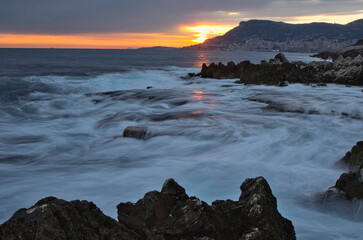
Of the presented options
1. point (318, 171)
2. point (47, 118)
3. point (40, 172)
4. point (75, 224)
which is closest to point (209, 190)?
point (318, 171)

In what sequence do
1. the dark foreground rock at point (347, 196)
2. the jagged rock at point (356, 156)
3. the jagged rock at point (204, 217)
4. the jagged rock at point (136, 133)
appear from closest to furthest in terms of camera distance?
the jagged rock at point (204, 217) < the dark foreground rock at point (347, 196) < the jagged rock at point (356, 156) < the jagged rock at point (136, 133)

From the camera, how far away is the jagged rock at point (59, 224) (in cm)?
227

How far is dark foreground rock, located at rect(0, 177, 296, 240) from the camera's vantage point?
2316 mm

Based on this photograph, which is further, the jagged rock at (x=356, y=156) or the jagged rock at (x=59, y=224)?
the jagged rock at (x=356, y=156)

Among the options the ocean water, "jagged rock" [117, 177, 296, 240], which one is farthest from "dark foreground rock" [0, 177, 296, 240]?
the ocean water

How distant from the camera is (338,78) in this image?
709 inches

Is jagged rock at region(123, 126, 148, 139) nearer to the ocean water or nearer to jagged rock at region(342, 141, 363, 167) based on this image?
the ocean water

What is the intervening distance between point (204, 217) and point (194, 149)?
5117 millimetres

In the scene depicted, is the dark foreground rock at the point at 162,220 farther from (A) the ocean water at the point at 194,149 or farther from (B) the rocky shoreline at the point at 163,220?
(A) the ocean water at the point at 194,149

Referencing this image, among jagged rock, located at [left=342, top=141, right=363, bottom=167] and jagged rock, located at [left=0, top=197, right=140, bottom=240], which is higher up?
jagged rock, located at [left=0, top=197, right=140, bottom=240]

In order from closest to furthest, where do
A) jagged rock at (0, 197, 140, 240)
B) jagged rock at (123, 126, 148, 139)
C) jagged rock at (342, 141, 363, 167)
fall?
1. jagged rock at (0, 197, 140, 240)
2. jagged rock at (342, 141, 363, 167)
3. jagged rock at (123, 126, 148, 139)

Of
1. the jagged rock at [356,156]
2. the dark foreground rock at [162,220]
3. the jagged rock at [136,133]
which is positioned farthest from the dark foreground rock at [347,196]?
the jagged rock at [136,133]

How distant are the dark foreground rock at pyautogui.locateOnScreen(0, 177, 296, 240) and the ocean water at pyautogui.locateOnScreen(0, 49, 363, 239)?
1.22 meters

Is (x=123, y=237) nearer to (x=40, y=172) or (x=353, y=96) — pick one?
(x=40, y=172)
